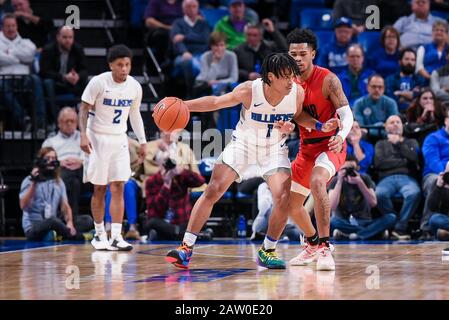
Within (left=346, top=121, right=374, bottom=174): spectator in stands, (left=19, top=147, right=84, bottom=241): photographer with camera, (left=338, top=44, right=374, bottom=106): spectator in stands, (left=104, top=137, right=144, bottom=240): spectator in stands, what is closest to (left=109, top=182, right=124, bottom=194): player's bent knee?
(left=104, top=137, right=144, bottom=240): spectator in stands

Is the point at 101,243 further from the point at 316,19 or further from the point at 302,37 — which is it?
the point at 316,19

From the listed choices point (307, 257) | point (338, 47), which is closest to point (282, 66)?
point (307, 257)

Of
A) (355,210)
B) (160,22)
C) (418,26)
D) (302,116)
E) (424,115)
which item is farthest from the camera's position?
(160,22)

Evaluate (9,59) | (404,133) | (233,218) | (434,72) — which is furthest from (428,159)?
(9,59)

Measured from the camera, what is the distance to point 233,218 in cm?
1155

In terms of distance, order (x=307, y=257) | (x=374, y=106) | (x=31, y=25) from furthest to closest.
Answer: (x=31, y=25), (x=374, y=106), (x=307, y=257)

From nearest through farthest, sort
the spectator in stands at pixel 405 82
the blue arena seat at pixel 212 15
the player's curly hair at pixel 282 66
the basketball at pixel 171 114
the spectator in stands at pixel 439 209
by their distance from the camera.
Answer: the basketball at pixel 171 114 → the player's curly hair at pixel 282 66 → the spectator in stands at pixel 439 209 → the spectator in stands at pixel 405 82 → the blue arena seat at pixel 212 15

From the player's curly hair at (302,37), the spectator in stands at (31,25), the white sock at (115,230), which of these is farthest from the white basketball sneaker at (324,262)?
the spectator in stands at (31,25)

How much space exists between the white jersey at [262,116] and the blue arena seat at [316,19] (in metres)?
6.80

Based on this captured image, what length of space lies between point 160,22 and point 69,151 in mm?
3040

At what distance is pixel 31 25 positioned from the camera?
43.6ft

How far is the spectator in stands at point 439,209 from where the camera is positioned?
9.98 meters

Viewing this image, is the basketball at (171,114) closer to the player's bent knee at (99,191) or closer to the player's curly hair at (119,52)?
the player's curly hair at (119,52)
